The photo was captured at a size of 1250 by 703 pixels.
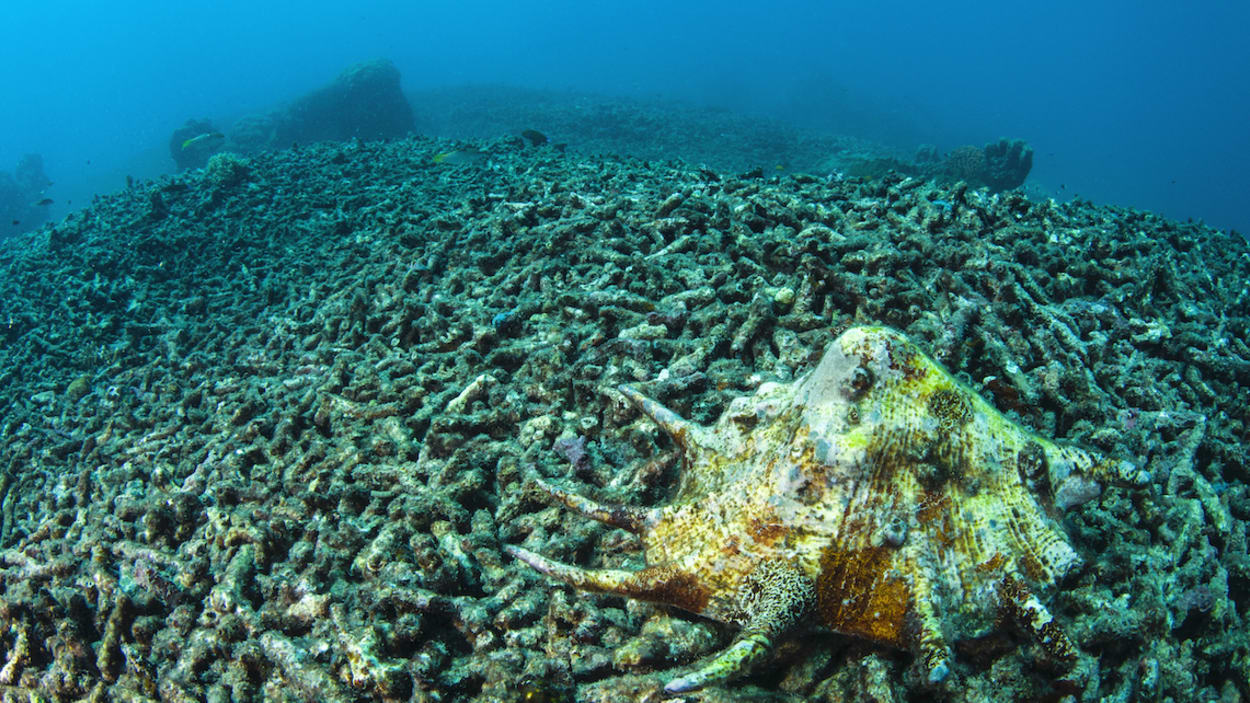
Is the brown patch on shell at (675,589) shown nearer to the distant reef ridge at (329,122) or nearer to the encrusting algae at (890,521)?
the encrusting algae at (890,521)

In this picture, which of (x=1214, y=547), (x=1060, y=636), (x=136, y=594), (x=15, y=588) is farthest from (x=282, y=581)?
(x=1214, y=547)

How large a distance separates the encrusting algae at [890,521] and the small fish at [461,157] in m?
11.2

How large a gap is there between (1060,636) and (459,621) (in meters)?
2.95

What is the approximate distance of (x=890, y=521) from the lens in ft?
8.45

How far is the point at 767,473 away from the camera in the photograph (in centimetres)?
280

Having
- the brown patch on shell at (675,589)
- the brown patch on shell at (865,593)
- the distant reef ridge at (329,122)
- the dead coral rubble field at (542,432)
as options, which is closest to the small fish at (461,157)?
the dead coral rubble field at (542,432)

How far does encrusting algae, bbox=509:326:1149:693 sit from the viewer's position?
8.41 feet

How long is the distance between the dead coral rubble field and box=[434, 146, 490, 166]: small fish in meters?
4.41

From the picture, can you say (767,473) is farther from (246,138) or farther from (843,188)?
(246,138)

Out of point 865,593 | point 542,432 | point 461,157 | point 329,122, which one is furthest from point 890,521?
point 329,122

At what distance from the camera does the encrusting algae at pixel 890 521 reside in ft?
8.41

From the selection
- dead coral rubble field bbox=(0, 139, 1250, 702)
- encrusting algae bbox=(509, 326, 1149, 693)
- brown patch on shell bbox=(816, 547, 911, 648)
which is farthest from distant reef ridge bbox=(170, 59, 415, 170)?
brown patch on shell bbox=(816, 547, 911, 648)

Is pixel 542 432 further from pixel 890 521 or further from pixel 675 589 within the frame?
pixel 890 521

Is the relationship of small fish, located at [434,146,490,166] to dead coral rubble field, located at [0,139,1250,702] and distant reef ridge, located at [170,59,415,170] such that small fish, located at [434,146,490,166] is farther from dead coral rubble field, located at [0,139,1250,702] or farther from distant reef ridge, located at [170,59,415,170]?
distant reef ridge, located at [170,59,415,170]
